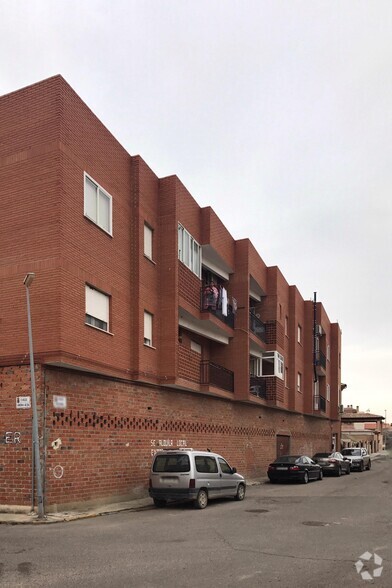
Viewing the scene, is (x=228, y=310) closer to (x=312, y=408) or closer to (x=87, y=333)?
(x=87, y=333)

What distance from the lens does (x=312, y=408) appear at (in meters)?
40.5

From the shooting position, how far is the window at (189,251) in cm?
2148

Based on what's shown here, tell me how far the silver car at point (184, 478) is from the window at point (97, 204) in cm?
673

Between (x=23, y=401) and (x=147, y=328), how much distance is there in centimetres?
612

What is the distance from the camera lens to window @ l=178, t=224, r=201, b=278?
21484 millimetres

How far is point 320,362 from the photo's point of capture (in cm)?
4331

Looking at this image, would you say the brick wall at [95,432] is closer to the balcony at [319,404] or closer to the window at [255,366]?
the window at [255,366]

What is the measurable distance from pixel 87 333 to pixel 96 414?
2228 mm

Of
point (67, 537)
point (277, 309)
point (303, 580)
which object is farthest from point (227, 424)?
Answer: point (303, 580)

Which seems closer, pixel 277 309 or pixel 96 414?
pixel 96 414

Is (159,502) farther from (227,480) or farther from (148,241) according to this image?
(148,241)

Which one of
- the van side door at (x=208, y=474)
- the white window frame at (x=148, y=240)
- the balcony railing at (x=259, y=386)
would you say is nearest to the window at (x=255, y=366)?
the balcony railing at (x=259, y=386)

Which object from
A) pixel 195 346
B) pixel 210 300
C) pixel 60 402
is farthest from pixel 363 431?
pixel 60 402

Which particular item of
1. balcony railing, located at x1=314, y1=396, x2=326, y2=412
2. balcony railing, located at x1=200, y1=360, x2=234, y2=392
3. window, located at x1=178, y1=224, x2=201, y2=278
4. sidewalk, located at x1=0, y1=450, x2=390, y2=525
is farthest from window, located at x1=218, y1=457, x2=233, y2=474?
balcony railing, located at x1=314, y1=396, x2=326, y2=412
